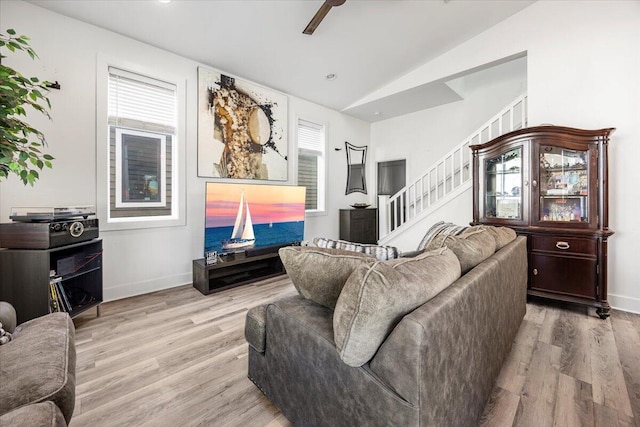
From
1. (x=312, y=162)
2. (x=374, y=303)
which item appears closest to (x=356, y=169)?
(x=312, y=162)

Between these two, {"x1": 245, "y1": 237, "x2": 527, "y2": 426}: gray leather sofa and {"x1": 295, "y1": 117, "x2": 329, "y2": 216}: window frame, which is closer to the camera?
{"x1": 245, "y1": 237, "x2": 527, "y2": 426}: gray leather sofa

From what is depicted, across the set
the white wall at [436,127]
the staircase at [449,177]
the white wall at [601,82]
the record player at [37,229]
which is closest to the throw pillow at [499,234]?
the white wall at [601,82]

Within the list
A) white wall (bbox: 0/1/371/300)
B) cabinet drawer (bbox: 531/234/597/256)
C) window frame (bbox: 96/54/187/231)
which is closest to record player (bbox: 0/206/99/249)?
white wall (bbox: 0/1/371/300)

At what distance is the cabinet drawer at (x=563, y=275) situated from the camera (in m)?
2.64

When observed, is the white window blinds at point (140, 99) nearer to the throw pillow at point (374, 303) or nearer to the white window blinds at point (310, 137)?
the white window blinds at point (310, 137)

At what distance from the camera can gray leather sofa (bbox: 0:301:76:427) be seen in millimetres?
759

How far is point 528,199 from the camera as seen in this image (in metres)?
2.95

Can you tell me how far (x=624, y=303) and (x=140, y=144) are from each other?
17.7 feet

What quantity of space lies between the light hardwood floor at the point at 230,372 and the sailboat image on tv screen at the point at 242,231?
91cm

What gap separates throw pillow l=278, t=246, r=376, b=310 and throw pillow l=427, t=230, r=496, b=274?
570mm

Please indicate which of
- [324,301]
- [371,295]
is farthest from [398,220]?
[371,295]

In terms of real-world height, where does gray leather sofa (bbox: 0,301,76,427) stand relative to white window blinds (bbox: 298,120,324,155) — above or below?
below

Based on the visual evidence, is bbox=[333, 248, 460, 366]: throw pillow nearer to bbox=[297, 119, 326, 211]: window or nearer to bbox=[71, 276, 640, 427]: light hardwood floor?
bbox=[71, 276, 640, 427]: light hardwood floor

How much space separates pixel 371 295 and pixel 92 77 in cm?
346
